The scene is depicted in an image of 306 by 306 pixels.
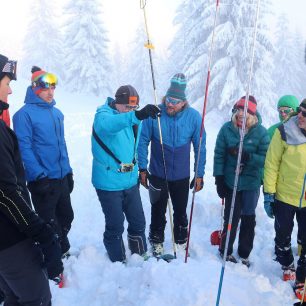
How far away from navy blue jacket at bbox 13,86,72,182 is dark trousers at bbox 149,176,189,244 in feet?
4.95

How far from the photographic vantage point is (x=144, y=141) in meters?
5.17

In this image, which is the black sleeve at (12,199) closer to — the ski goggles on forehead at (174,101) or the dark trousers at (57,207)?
the dark trousers at (57,207)

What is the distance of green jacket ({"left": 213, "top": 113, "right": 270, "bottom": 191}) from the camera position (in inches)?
187

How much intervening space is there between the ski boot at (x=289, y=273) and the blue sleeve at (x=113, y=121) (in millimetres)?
3156

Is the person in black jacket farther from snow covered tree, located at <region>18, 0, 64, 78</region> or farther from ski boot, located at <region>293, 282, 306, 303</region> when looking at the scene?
snow covered tree, located at <region>18, 0, 64, 78</region>

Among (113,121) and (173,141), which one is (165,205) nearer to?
(173,141)

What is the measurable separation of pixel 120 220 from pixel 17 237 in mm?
2169

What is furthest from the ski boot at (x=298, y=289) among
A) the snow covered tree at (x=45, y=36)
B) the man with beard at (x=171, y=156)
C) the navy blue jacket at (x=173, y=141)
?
the snow covered tree at (x=45, y=36)

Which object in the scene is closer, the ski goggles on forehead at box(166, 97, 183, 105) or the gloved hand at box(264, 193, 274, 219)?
the gloved hand at box(264, 193, 274, 219)

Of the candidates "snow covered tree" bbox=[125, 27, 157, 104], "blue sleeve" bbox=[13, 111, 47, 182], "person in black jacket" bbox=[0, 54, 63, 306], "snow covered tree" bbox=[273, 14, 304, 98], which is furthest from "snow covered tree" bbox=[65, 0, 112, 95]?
"person in black jacket" bbox=[0, 54, 63, 306]

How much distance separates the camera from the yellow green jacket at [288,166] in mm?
4035

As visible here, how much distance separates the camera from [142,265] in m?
4.41

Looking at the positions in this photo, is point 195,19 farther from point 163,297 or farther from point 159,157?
point 163,297

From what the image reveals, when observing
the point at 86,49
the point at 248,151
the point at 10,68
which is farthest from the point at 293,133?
the point at 86,49
